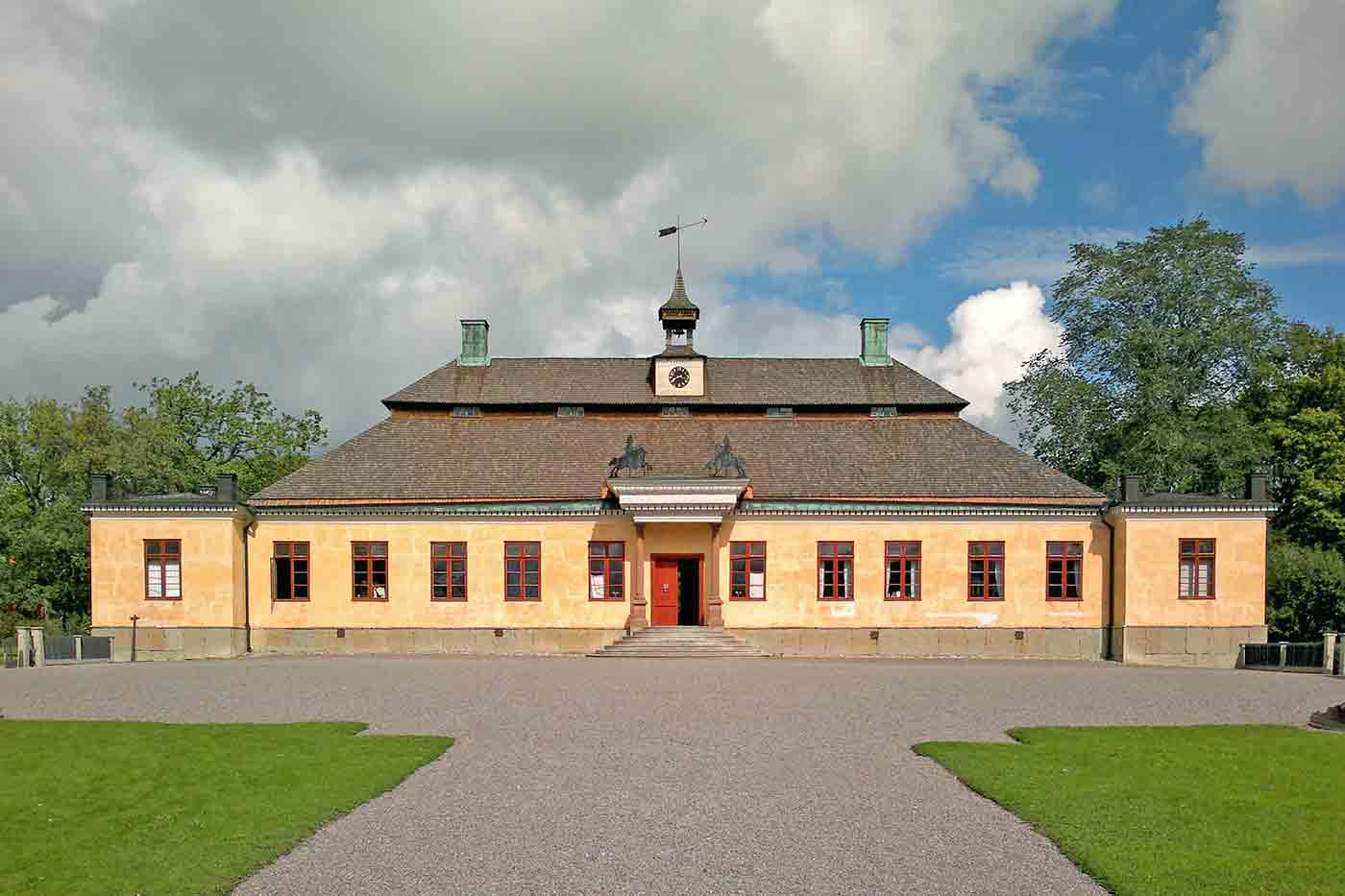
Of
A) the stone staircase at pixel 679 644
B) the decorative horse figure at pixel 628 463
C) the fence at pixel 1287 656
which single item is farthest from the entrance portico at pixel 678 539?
the fence at pixel 1287 656

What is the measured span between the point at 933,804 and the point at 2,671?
2666cm

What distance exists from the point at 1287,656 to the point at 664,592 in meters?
19.3

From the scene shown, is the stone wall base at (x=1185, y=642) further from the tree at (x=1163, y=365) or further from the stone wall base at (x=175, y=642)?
the stone wall base at (x=175, y=642)

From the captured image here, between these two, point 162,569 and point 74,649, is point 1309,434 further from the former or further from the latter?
point 74,649

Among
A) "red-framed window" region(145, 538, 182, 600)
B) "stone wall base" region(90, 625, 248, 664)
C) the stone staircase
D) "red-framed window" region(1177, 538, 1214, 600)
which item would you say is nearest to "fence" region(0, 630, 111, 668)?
"stone wall base" region(90, 625, 248, 664)

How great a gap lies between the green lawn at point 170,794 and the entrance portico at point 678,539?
1585 centimetres

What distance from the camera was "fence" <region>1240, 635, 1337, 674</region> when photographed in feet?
104

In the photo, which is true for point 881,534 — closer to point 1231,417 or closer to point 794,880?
point 1231,417

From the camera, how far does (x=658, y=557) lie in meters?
35.3

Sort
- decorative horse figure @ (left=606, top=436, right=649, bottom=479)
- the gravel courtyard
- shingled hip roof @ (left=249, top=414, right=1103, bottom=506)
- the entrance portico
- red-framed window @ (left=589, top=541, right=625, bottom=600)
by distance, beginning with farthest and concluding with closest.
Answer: decorative horse figure @ (left=606, top=436, right=649, bottom=479), shingled hip roof @ (left=249, top=414, right=1103, bottom=506), red-framed window @ (left=589, top=541, right=625, bottom=600), the entrance portico, the gravel courtyard

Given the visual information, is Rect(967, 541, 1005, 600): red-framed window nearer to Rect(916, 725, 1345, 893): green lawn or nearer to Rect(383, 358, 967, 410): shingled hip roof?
Rect(383, 358, 967, 410): shingled hip roof

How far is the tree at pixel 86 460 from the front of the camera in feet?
155

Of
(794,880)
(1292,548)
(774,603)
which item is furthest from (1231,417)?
(794,880)

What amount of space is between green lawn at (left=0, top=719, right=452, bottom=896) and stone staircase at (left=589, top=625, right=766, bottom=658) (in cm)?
1426
